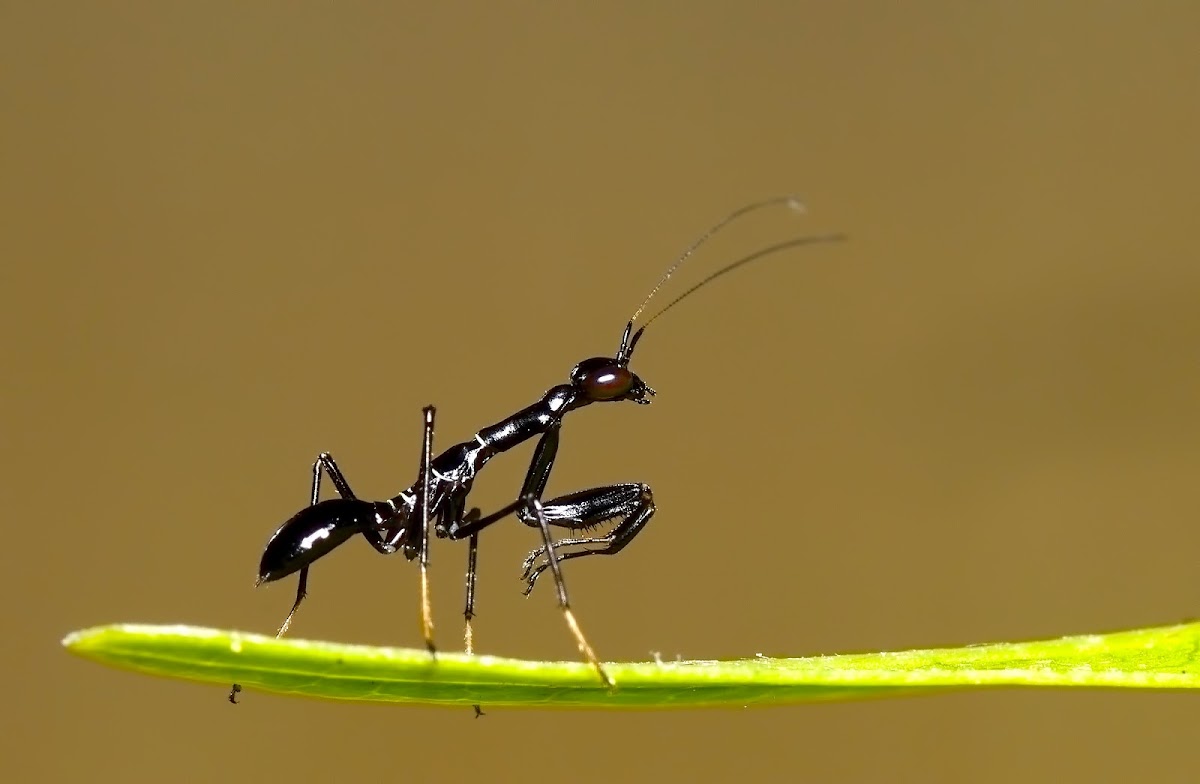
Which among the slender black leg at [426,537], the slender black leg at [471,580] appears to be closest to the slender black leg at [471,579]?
the slender black leg at [471,580]

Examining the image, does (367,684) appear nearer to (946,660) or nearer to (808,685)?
(808,685)

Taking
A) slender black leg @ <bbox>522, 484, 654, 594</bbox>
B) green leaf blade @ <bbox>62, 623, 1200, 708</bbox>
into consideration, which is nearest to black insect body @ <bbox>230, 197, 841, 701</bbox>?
slender black leg @ <bbox>522, 484, 654, 594</bbox>

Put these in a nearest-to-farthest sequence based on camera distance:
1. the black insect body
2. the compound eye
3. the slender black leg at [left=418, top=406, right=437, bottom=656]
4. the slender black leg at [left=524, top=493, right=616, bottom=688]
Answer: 1. the slender black leg at [left=524, top=493, right=616, bottom=688]
2. the slender black leg at [left=418, top=406, right=437, bottom=656]
3. the black insect body
4. the compound eye

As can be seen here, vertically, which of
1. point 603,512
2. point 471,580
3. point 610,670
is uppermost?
point 603,512

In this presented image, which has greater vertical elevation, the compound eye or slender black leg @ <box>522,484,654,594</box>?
the compound eye

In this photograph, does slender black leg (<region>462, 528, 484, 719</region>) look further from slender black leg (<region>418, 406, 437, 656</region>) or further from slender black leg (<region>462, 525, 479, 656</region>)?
slender black leg (<region>418, 406, 437, 656</region>)

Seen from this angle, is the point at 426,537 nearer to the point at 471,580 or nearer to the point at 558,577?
the point at 558,577

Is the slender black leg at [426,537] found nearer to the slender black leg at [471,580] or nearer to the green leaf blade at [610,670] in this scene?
the slender black leg at [471,580]

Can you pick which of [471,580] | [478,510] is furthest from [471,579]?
[478,510]
